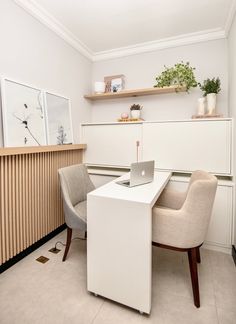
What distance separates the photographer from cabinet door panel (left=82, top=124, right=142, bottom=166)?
2.56 meters

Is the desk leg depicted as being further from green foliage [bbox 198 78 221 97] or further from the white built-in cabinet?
green foliage [bbox 198 78 221 97]

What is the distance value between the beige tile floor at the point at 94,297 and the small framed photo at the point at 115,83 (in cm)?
232

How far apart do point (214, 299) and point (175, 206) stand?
0.81 metres

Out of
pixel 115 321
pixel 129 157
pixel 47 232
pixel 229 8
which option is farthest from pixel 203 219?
pixel 229 8

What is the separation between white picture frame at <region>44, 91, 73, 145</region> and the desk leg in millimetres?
1216

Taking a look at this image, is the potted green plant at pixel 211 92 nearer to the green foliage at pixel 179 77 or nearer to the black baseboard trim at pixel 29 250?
the green foliage at pixel 179 77

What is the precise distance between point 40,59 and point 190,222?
7.40ft

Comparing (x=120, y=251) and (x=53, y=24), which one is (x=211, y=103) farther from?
(x=53, y=24)

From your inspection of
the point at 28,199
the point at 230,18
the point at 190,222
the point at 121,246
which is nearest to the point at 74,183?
the point at 28,199

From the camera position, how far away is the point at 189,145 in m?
2.25

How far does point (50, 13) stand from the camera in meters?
2.13

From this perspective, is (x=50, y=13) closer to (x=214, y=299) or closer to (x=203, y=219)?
(x=203, y=219)

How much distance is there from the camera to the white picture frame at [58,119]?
2254mm

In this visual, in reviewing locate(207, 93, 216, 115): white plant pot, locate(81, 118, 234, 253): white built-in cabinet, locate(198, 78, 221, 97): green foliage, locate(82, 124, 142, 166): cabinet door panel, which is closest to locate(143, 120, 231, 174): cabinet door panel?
locate(81, 118, 234, 253): white built-in cabinet
